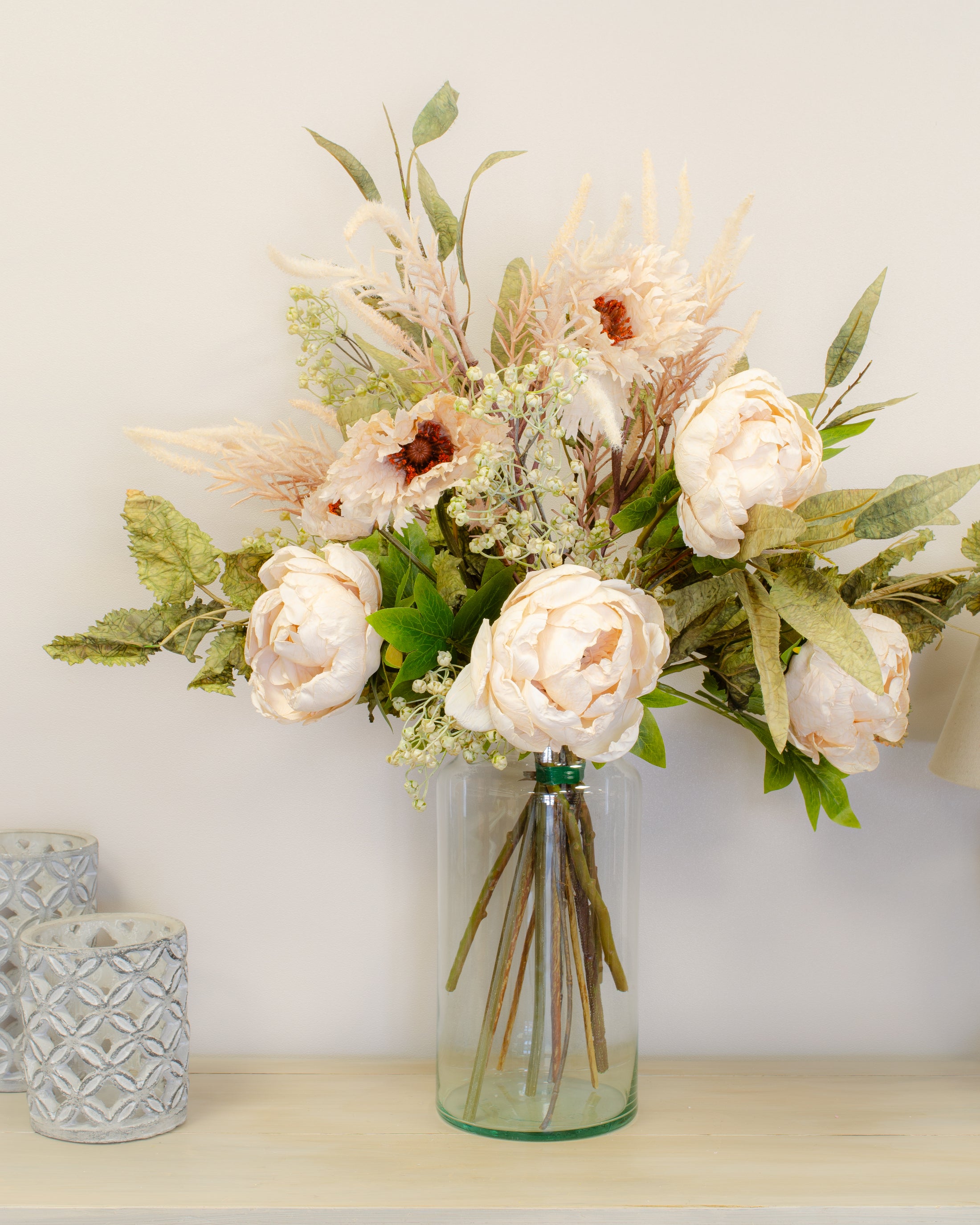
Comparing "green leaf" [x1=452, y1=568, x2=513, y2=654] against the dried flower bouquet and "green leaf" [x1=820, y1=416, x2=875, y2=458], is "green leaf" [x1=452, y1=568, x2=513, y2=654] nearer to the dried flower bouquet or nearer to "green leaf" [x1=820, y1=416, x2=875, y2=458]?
the dried flower bouquet

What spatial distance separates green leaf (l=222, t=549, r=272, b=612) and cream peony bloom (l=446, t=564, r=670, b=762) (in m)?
0.23

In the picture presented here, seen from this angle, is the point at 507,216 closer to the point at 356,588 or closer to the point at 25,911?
the point at 356,588

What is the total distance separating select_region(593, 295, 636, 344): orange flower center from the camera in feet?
2.31

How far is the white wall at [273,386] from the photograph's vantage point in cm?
96

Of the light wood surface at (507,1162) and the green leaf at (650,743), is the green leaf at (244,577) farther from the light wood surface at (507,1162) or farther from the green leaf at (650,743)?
the light wood surface at (507,1162)

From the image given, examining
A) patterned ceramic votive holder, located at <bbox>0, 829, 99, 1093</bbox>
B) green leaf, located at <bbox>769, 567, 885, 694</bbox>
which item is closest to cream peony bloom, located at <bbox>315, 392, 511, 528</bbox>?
green leaf, located at <bbox>769, 567, 885, 694</bbox>

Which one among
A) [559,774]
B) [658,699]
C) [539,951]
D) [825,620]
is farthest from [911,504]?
[539,951]

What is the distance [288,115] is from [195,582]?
50 centimetres

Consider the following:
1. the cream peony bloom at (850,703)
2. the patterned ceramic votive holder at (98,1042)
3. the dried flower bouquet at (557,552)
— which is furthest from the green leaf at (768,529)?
the patterned ceramic votive holder at (98,1042)

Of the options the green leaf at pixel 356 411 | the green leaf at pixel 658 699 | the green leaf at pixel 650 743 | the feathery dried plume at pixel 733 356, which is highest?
the feathery dried plume at pixel 733 356

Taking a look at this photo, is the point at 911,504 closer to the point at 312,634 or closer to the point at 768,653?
the point at 768,653

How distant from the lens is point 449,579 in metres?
0.72

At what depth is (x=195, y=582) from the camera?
0.78 metres

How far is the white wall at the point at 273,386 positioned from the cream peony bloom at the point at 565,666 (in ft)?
1.20
